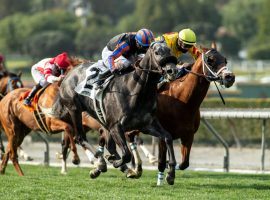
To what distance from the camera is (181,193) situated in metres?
9.43

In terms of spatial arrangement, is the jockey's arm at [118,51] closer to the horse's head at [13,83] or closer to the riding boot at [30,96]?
the riding boot at [30,96]

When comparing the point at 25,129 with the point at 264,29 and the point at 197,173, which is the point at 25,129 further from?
the point at 264,29

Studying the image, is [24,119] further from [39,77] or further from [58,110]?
[58,110]

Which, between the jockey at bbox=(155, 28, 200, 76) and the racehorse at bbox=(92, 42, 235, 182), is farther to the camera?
the jockey at bbox=(155, 28, 200, 76)

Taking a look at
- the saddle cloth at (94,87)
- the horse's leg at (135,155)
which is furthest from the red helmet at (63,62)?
the saddle cloth at (94,87)

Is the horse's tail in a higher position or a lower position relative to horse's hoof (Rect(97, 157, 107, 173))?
lower

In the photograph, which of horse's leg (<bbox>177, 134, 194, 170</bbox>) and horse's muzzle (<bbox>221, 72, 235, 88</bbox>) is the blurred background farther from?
horse's muzzle (<bbox>221, 72, 235, 88</bbox>)

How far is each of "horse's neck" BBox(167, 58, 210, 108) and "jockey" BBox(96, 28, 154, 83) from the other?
0.61 metres

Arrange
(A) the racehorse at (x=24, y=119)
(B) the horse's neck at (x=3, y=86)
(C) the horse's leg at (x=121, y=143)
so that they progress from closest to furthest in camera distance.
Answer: (C) the horse's leg at (x=121, y=143), (A) the racehorse at (x=24, y=119), (B) the horse's neck at (x=3, y=86)

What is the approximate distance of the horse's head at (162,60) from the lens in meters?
9.50

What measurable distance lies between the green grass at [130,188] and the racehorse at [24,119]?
1.16 m

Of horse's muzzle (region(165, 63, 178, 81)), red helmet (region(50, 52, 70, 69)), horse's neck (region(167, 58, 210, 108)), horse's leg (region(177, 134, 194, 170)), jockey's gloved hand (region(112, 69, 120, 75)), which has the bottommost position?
horse's leg (region(177, 134, 194, 170))

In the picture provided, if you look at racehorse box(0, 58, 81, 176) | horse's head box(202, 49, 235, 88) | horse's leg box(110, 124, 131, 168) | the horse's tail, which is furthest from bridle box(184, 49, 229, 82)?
racehorse box(0, 58, 81, 176)

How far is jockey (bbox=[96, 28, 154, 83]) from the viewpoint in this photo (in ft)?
33.4
